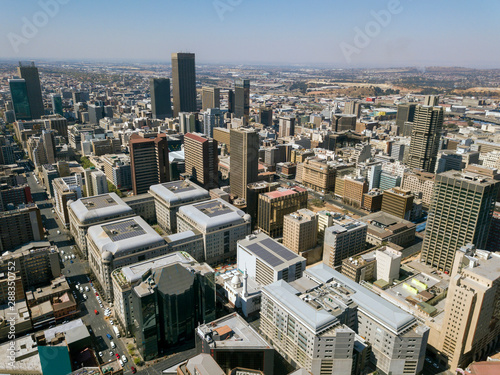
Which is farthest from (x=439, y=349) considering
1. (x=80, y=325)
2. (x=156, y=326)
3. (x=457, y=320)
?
(x=80, y=325)

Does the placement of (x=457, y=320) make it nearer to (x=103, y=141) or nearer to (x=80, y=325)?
(x=80, y=325)

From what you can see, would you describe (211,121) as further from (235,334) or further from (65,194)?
(235,334)

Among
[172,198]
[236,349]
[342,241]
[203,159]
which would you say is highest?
[203,159]

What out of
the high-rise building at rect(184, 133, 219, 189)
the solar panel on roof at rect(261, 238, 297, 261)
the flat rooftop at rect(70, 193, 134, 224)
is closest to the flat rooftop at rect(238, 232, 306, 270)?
the solar panel on roof at rect(261, 238, 297, 261)

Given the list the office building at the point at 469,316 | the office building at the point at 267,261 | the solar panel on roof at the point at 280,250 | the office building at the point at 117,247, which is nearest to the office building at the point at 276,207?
the office building at the point at 267,261

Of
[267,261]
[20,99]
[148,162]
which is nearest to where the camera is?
[267,261]

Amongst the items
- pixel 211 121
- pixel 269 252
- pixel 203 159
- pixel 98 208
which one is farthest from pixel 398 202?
pixel 211 121

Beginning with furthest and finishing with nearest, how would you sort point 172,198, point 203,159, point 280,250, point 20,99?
1. point 20,99
2. point 203,159
3. point 172,198
4. point 280,250

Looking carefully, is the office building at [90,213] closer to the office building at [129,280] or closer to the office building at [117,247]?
the office building at [117,247]

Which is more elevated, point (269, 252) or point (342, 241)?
point (269, 252)
